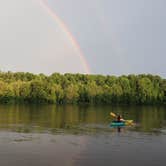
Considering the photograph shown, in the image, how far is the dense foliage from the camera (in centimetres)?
14812

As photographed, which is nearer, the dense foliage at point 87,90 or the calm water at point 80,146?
the calm water at point 80,146

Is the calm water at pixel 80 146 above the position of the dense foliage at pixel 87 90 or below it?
below

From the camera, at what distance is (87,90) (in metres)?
155

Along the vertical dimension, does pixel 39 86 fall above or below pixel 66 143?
above

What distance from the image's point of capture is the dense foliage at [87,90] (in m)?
148

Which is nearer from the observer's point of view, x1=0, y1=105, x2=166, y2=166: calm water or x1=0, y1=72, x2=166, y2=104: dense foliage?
x1=0, y1=105, x2=166, y2=166: calm water

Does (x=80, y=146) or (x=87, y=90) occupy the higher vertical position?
(x=87, y=90)

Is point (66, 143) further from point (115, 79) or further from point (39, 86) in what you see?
point (115, 79)

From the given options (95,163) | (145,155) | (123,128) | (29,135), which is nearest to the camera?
(95,163)

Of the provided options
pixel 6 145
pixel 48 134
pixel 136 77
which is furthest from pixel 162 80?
pixel 6 145

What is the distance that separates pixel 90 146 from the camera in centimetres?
4247

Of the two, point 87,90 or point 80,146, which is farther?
point 87,90

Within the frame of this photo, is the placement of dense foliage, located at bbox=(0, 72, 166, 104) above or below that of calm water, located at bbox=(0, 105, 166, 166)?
above

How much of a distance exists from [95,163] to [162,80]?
133686 millimetres
